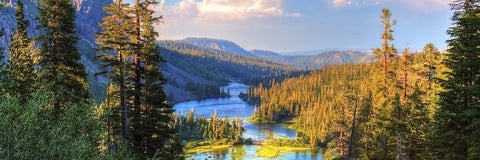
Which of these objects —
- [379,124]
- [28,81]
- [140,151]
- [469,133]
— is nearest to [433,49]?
[379,124]

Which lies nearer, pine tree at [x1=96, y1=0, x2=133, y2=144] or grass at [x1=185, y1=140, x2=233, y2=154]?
pine tree at [x1=96, y1=0, x2=133, y2=144]

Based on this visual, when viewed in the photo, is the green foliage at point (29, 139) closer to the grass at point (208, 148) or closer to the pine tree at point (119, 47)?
the pine tree at point (119, 47)

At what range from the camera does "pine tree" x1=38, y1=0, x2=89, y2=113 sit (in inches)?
1164

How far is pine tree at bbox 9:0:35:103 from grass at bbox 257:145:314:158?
Answer: 87.3 m

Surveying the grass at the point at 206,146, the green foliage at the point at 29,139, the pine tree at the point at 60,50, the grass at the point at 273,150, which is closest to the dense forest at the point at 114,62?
the pine tree at the point at 60,50

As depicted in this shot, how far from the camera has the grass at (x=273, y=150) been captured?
11519 cm

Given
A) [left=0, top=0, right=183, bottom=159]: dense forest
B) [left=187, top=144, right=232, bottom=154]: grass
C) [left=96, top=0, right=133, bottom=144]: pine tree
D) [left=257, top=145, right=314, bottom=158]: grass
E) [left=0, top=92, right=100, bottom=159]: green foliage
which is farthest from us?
[left=187, top=144, right=232, bottom=154]: grass

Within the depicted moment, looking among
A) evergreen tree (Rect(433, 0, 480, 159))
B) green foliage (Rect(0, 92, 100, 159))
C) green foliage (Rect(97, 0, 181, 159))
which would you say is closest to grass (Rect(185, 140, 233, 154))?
green foliage (Rect(97, 0, 181, 159))

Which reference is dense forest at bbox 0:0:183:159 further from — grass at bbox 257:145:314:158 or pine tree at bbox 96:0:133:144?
grass at bbox 257:145:314:158

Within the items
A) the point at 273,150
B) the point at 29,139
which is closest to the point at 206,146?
the point at 273,150

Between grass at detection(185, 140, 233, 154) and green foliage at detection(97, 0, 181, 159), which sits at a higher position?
green foliage at detection(97, 0, 181, 159)

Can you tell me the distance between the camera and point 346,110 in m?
49.4

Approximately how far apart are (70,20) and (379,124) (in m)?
29.4

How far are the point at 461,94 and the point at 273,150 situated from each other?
319 ft
